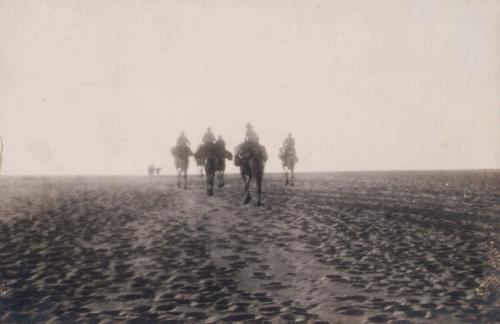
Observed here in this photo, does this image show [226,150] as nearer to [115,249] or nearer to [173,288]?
[115,249]

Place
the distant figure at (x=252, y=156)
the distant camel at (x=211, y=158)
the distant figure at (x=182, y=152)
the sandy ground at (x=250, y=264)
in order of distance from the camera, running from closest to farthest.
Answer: the sandy ground at (x=250, y=264), the distant figure at (x=252, y=156), the distant camel at (x=211, y=158), the distant figure at (x=182, y=152)

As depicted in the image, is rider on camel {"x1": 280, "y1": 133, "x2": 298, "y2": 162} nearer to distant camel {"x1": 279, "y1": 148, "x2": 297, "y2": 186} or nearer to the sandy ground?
distant camel {"x1": 279, "y1": 148, "x2": 297, "y2": 186}

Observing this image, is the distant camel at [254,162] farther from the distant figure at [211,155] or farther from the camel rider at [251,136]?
the distant figure at [211,155]

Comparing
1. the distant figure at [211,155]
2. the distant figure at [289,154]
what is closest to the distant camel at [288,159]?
the distant figure at [289,154]

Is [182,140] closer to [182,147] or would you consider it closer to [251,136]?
[182,147]

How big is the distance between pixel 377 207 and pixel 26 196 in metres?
14.9

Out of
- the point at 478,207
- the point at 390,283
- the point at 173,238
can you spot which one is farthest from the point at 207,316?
the point at 478,207

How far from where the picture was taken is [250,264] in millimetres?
10758

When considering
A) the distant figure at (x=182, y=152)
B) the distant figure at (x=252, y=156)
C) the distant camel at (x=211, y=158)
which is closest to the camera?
the distant figure at (x=252, y=156)

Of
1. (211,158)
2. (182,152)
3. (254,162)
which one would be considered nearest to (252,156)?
(254,162)

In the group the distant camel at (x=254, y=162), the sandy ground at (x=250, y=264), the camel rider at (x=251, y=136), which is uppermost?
the camel rider at (x=251, y=136)

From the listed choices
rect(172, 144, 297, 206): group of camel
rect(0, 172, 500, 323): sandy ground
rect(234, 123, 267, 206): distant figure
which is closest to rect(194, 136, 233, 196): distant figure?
rect(172, 144, 297, 206): group of camel

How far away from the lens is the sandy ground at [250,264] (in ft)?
26.0

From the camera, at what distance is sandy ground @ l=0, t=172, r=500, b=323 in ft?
26.0
